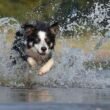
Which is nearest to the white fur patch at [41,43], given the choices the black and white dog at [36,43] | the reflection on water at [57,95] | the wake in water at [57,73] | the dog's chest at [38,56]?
the black and white dog at [36,43]

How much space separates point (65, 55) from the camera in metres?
14.7

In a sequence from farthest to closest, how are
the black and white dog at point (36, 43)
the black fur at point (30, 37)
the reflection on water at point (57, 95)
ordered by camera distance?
the black fur at point (30, 37), the black and white dog at point (36, 43), the reflection on water at point (57, 95)

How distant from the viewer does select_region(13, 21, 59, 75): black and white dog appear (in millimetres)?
13891

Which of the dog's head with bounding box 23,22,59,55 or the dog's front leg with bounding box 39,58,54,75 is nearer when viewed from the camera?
the dog's front leg with bounding box 39,58,54,75

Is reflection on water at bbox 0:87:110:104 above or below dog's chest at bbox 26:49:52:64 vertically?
below

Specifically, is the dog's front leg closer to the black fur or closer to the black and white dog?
the black and white dog

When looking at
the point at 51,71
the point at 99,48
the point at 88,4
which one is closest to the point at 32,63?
the point at 51,71

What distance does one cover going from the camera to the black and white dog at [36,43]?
13.9 metres

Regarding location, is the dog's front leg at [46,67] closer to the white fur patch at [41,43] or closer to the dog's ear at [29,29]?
the white fur patch at [41,43]

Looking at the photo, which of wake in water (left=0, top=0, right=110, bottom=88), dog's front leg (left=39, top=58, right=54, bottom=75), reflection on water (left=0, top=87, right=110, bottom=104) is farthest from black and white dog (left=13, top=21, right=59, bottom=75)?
reflection on water (left=0, top=87, right=110, bottom=104)

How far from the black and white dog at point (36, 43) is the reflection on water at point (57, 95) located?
1586 millimetres

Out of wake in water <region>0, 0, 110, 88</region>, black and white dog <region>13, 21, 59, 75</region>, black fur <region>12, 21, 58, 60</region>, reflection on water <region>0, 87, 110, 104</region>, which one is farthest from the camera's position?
black fur <region>12, 21, 58, 60</region>

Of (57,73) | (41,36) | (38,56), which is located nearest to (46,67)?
(57,73)

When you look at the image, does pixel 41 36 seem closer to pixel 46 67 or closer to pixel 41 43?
pixel 41 43
